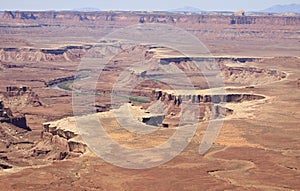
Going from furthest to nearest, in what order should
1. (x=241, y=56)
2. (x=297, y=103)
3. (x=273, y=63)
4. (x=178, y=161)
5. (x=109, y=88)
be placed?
(x=241, y=56) < (x=273, y=63) < (x=109, y=88) < (x=297, y=103) < (x=178, y=161)

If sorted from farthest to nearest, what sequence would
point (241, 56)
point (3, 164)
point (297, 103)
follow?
point (241, 56) → point (297, 103) → point (3, 164)

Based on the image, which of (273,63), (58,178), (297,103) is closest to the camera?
(58,178)

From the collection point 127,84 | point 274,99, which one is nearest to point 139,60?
point 127,84

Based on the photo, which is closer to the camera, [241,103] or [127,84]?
[241,103]

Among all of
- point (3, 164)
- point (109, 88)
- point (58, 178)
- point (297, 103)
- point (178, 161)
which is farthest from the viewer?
point (109, 88)

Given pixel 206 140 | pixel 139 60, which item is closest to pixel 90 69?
pixel 139 60

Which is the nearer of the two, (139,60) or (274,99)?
(274,99)

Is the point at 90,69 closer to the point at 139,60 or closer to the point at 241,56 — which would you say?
the point at 139,60

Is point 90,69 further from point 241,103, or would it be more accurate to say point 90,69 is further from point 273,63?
point 241,103

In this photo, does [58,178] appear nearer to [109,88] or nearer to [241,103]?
[241,103]
